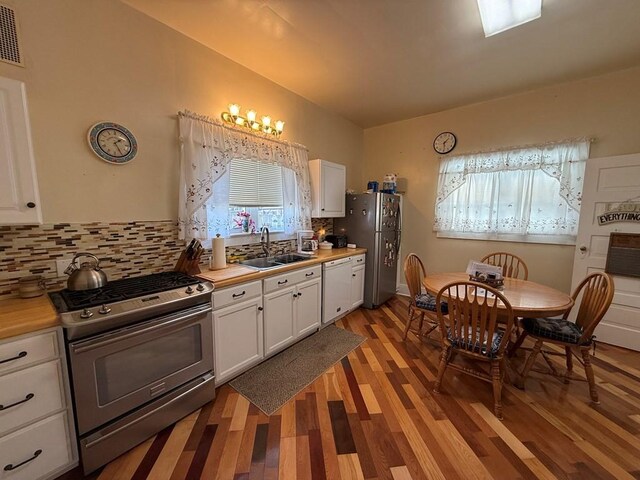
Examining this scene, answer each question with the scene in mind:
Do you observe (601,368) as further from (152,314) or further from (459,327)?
(152,314)

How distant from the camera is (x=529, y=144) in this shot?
10.2ft

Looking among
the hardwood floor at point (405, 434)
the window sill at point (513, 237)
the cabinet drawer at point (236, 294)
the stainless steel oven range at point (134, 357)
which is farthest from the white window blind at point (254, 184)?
the window sill at point (513, 237)

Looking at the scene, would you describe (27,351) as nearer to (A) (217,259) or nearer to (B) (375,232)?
(A) (217,259)

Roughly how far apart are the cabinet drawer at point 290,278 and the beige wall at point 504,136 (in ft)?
6.81

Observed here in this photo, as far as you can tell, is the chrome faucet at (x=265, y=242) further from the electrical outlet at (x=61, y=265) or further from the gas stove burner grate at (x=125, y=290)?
the electrical outlet at (x=61, y=265)

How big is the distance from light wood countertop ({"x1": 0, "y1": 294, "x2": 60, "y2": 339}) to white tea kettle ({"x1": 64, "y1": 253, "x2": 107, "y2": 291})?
143 millimetres

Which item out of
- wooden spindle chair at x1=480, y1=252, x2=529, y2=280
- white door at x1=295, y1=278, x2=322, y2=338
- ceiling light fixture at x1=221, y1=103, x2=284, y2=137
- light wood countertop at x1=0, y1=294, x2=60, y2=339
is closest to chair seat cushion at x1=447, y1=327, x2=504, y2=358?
wooden spindle chair at x1=480, y1=252, x2=529, y2=280

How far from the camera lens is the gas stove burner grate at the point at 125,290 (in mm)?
1390

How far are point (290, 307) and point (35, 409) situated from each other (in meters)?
1.67

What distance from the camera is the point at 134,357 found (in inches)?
57.9

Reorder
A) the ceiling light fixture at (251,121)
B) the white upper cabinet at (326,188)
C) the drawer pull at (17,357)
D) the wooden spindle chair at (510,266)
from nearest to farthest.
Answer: the drawer pull at (17,357), the ceiling light fixture at (251,121), the wooden spindle chair at (510,266), the white upper cabinet at (326,188)

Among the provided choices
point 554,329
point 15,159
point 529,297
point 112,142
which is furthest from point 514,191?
point 15,159

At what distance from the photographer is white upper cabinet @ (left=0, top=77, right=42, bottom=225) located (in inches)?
48.8

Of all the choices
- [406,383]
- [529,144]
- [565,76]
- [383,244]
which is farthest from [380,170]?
[406,383]
